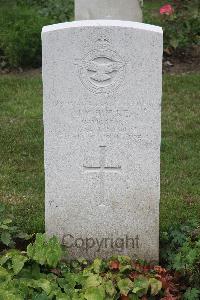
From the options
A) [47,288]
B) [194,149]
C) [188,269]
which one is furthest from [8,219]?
[194,149]

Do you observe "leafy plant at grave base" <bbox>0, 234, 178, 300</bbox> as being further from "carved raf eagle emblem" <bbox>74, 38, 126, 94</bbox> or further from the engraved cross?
"carved raf eagle emblem" <bbox>74, 38, 126, 94</bbox>

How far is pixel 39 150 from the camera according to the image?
22.7 ft

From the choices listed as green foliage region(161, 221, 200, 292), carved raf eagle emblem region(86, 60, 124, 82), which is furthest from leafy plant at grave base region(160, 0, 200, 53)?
carved raf eagle emblem region(86, 60, 124, 82)

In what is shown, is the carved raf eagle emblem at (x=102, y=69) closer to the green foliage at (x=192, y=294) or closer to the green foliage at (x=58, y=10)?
the green foliage at (x=192, y=294)

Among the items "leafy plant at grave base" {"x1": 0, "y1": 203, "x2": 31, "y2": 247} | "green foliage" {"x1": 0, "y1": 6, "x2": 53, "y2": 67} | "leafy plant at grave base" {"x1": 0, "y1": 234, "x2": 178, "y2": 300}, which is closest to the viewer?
"leafy plant at grave base" {"x1": 0, "y1": 234, "x2": 178, "y2": 300}

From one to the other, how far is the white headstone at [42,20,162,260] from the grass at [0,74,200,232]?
60 cm

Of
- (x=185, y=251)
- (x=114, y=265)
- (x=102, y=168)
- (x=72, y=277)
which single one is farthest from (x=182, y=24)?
(x=72, y=277)

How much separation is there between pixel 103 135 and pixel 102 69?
0.37 metres

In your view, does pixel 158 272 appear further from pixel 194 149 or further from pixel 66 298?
pixel 194 149

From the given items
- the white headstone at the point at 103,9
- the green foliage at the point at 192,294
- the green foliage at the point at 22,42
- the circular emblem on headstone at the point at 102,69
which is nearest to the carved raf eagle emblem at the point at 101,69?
the circular emblem on headstone at the point at 102,69

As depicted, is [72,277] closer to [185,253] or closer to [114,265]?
[114,265]

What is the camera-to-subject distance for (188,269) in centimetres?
446

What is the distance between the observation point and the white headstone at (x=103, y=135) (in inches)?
173

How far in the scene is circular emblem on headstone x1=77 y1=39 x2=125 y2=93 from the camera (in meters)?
4.42
